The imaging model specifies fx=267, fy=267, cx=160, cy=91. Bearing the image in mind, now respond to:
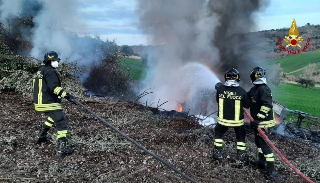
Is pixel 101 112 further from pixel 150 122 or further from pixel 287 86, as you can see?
pixel 287 86

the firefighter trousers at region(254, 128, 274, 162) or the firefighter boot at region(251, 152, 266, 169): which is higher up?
the firefighter trousers at region(254, 128, 274, 162)

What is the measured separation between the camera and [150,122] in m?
7.93

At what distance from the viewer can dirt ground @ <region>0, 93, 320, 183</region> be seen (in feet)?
15.0

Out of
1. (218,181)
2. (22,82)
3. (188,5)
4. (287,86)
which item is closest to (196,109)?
(188,5)

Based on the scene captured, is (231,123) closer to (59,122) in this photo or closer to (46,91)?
(59,122)

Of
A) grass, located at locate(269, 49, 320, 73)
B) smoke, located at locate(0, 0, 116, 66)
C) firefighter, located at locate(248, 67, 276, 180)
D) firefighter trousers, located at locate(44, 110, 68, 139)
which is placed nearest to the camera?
firefighter, located at locate(248, 67, 276, 180)

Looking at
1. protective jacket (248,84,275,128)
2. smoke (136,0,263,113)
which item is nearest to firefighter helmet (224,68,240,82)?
protective jacket (248,84,275,128)

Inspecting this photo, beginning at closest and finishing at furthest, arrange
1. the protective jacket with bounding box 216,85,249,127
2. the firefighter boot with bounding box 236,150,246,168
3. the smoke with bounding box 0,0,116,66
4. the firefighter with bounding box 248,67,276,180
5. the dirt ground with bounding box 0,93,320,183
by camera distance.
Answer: the dirt ground with bounding box 0,93,320,183
the firefighter with bounding box 248,67,276,180
the protective jacket with bounding box 216,85,249,127
the firefighter boot with bounding box 236,150,246,168
the smoke with bounding box 0,0,116,66

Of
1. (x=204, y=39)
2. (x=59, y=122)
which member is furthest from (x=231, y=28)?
(x=59, y=122)

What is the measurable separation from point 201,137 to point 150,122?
1.99 m

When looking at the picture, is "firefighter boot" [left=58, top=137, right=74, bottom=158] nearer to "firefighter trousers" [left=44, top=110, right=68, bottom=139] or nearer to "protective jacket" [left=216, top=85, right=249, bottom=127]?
"firefighter trousers" [left=44, top=110, right=68, bottom=139]

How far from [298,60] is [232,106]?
33810mm

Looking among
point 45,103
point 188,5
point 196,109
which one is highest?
point 188,5

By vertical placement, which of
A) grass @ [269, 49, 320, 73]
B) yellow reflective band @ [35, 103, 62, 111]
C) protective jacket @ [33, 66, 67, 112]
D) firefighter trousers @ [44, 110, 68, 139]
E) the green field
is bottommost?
the green field
